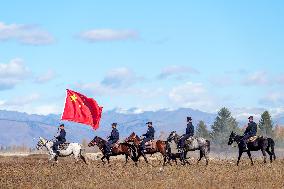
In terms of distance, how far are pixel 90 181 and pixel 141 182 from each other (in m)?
2.65

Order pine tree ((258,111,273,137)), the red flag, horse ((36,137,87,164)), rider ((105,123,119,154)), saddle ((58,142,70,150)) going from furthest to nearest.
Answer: pine tree ((258,111,273,137))
horse ((36,137,87,164))
saddle ((58,142,70,150))
the red flag
rider ((105,123,119,154))

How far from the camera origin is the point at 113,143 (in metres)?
41.9

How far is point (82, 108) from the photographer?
1713 inches

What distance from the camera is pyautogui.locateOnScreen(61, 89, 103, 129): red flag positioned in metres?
43.3

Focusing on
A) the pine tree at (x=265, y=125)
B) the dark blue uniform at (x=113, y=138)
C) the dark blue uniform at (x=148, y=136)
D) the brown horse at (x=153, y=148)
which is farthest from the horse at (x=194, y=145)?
the pine tree at (x=265, y=125)

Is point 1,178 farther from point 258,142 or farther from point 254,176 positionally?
point 258,142

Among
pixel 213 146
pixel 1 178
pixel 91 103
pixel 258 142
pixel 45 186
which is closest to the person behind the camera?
pixel 45 186

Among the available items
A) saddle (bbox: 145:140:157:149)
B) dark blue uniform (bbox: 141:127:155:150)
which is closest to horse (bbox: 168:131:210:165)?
saddle (bbox: 145:140:157:149)

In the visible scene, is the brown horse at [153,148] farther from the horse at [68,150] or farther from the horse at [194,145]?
the horse at [68,150]

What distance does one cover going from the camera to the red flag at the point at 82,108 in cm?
4328

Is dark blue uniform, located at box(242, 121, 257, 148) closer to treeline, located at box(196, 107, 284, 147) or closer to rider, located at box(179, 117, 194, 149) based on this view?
rider, located at box(179, 117, 194, 149)

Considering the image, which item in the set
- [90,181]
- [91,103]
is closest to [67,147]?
[91,103]

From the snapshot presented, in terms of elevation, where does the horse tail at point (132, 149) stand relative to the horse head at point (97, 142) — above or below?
below

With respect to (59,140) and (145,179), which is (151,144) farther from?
(145,179)
